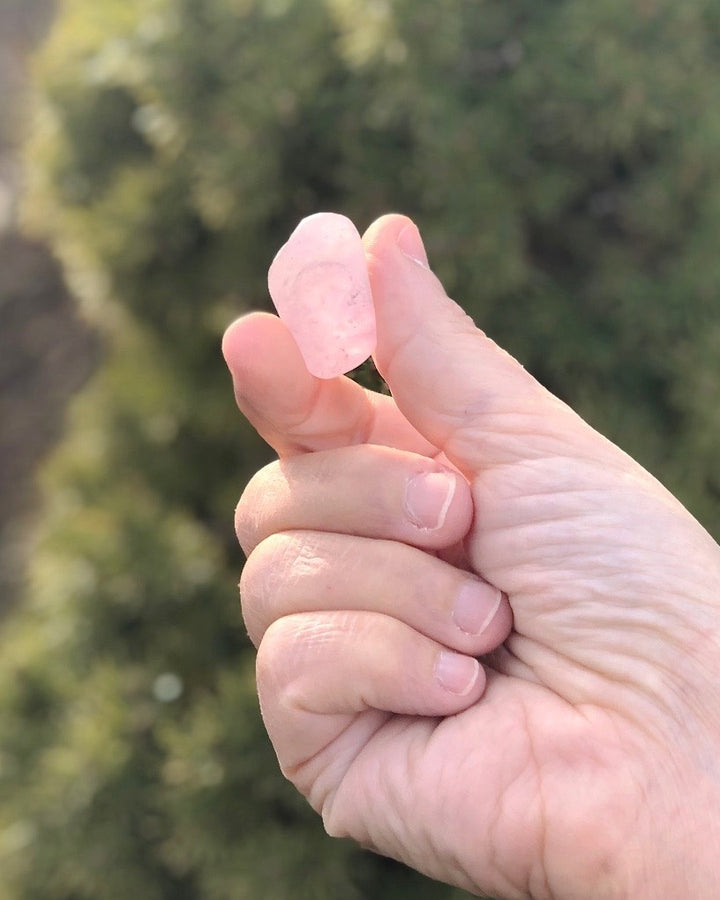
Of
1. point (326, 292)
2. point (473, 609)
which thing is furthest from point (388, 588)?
point (326, 292)

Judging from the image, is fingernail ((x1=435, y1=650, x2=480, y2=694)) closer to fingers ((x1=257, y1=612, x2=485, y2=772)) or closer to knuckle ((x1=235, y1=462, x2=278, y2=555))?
fingers ((x1=257, y1=612, x2=485, y2=772))

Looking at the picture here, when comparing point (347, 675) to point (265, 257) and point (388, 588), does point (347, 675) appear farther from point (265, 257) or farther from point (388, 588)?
point (265, 257)

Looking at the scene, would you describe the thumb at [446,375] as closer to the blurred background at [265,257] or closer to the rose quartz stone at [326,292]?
the rose quartz stone at [326,292]

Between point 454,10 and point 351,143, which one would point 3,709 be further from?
point 454,10

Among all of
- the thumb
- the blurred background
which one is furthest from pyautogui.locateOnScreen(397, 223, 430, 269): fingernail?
the blurred background

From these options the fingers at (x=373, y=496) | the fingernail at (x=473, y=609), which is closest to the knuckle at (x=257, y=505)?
the fingers at (x=373, y=496)

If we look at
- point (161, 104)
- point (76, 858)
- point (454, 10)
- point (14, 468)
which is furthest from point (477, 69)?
point (14, 468)
